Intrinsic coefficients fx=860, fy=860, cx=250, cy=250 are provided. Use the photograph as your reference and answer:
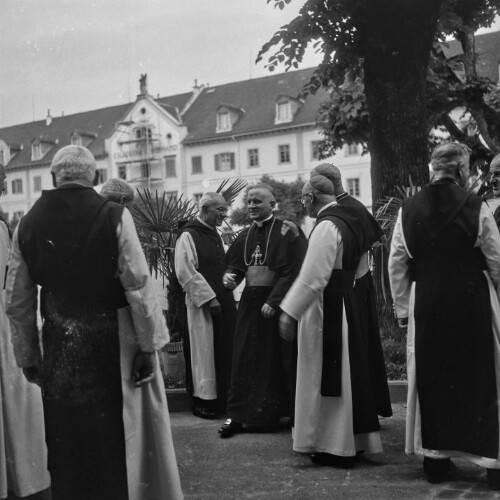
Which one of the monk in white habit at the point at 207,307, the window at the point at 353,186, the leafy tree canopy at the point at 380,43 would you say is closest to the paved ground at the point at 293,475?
the monk in white habit at the point at 207,307

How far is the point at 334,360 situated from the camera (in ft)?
20.9

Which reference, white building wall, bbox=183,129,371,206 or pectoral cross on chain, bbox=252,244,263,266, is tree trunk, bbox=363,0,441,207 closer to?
pectoral cross on chain, bbox=252,244,263,266

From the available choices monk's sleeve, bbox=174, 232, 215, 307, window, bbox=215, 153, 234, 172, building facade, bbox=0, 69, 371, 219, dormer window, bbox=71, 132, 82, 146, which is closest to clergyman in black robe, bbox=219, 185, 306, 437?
monk's sleeve, bbox=174, 232, 215, 307

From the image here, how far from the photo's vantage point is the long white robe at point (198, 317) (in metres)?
8.79

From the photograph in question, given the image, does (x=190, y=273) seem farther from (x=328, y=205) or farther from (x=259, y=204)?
(x=328, y=205)

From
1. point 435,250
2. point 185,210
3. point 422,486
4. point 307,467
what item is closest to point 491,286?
point 435,250

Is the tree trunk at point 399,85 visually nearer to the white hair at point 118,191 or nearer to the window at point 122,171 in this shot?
the white hair at point 118,191

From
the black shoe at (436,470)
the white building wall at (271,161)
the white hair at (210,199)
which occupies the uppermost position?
the white building wall at (271,161)

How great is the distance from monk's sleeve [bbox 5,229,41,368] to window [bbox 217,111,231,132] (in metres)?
61.7

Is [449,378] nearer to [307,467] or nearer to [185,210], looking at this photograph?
[307,467]

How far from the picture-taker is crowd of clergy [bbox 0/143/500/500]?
185 inches

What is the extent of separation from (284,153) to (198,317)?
5417 centimetres

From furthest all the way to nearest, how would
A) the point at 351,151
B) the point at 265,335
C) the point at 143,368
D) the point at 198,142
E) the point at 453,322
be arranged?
the point at 198,142 → the point at 351,151 → the point at 265,335 → the point at 453,322 → the point at 143,368

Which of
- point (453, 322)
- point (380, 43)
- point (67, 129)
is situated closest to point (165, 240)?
point (380, 43)
